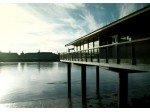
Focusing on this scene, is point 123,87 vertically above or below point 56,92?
above

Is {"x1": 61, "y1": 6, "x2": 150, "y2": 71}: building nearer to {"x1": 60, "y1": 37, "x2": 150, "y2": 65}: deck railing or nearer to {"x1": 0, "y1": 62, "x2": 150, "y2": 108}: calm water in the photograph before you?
{"x1": 60, "y1": 37, "x2": 150, "y2": 65}: deck railing

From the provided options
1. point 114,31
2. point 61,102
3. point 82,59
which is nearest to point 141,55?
point 114,31

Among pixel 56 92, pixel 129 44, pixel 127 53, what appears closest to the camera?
pixel 127 53

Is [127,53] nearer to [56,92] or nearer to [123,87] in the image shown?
[123,87]

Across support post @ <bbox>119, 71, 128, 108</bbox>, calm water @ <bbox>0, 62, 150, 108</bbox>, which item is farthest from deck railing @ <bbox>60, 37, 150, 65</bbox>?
calm water @ <bbox>0, 62, 150, 108</bbox>

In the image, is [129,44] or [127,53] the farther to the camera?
[129,44]

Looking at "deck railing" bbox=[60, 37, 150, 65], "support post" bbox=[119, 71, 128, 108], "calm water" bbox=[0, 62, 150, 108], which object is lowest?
"calm water" bbox=[0, 62, 150, 108]

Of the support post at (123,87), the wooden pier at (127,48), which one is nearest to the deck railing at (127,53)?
the wooden pier at (127,48)

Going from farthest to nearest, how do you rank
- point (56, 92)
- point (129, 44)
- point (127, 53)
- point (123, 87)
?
point (56, 92) < point (129, 44) < point (127, 53) < point (123, 87)

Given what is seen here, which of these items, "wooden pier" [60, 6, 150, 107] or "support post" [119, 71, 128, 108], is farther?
"support post" [119, 71, 128, 108]

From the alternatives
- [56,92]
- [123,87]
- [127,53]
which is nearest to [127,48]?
[127,53]

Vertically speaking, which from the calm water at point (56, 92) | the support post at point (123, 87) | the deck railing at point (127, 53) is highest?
the deck railing at point (127, 53)

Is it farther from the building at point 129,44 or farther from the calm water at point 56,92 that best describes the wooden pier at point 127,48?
the calm water at point 56,92

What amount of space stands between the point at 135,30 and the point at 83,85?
939cm
